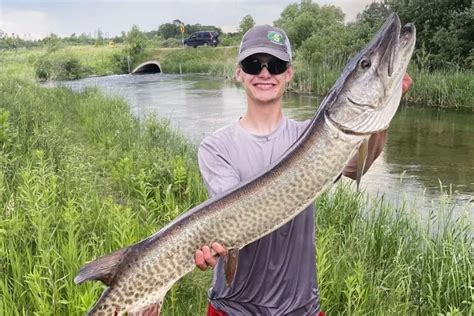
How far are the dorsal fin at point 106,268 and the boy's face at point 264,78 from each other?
81 centimetres

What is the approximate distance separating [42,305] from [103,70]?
4491cm

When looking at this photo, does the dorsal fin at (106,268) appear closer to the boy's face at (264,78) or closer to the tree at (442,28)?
the boy's face at (264,78)

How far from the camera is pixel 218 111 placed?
17.9m

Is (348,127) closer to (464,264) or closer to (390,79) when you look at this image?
(390,79)

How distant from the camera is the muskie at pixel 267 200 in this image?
196cm

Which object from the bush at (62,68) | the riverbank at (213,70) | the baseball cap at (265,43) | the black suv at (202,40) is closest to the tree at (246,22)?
the black suv at (202,40)

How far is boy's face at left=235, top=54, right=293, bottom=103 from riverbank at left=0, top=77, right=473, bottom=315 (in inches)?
60.7

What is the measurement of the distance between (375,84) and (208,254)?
3.00 feet

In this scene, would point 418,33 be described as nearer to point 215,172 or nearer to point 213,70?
point 213,70

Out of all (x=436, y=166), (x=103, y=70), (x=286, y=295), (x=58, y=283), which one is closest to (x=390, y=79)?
(x=286, y=295)

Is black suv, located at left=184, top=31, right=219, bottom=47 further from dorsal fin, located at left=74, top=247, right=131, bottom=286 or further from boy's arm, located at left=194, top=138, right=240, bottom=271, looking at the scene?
dorsal fin, located at left=74, top=247, right=131, bottom=286

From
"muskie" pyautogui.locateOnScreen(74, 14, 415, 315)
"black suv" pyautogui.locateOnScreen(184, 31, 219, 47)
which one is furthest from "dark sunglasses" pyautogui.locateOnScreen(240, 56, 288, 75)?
"black suv" pyautogui.locateOnScreen(184, 31, 219, 47)

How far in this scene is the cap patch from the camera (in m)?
2.14

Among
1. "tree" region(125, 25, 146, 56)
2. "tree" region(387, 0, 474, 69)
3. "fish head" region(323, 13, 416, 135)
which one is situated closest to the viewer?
"fish head" region(323, 13, 416, 135)
